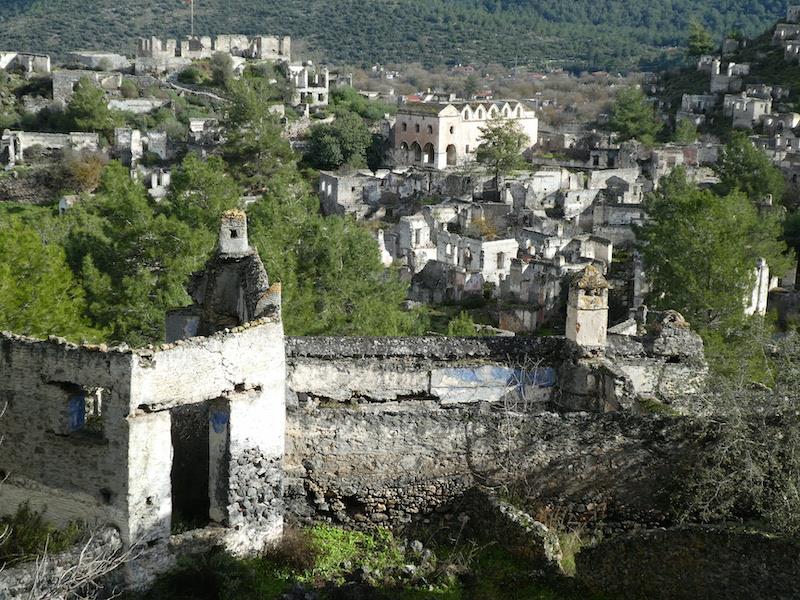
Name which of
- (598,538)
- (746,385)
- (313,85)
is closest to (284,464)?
(598,538)

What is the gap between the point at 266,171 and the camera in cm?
5362

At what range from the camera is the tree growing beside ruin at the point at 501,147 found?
188ft

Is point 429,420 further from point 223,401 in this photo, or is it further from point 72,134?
point 72,134

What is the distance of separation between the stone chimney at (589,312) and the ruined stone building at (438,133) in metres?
44.8

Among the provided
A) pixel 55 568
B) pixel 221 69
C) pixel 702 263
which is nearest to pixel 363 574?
pixel 55 568

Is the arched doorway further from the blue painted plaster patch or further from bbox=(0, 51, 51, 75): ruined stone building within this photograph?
the blue painted plaster patch

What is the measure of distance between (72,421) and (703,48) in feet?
262

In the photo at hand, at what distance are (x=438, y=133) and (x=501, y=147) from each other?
3598 mm

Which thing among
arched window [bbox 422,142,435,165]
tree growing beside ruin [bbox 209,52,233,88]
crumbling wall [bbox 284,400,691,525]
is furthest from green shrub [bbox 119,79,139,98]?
crumbling wall [bbox 284,400,691,525]

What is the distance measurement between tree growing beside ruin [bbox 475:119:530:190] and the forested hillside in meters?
57.2

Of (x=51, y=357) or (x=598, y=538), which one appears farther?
(x=598, y=538)

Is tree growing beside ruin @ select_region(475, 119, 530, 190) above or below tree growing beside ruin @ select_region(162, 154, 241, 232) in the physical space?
below

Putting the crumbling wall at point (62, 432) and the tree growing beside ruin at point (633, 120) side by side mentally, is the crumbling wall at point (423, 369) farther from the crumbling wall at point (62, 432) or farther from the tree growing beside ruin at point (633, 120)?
the tree growing beside ruin at point (633, 120)

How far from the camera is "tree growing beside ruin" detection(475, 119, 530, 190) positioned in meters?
57.2
